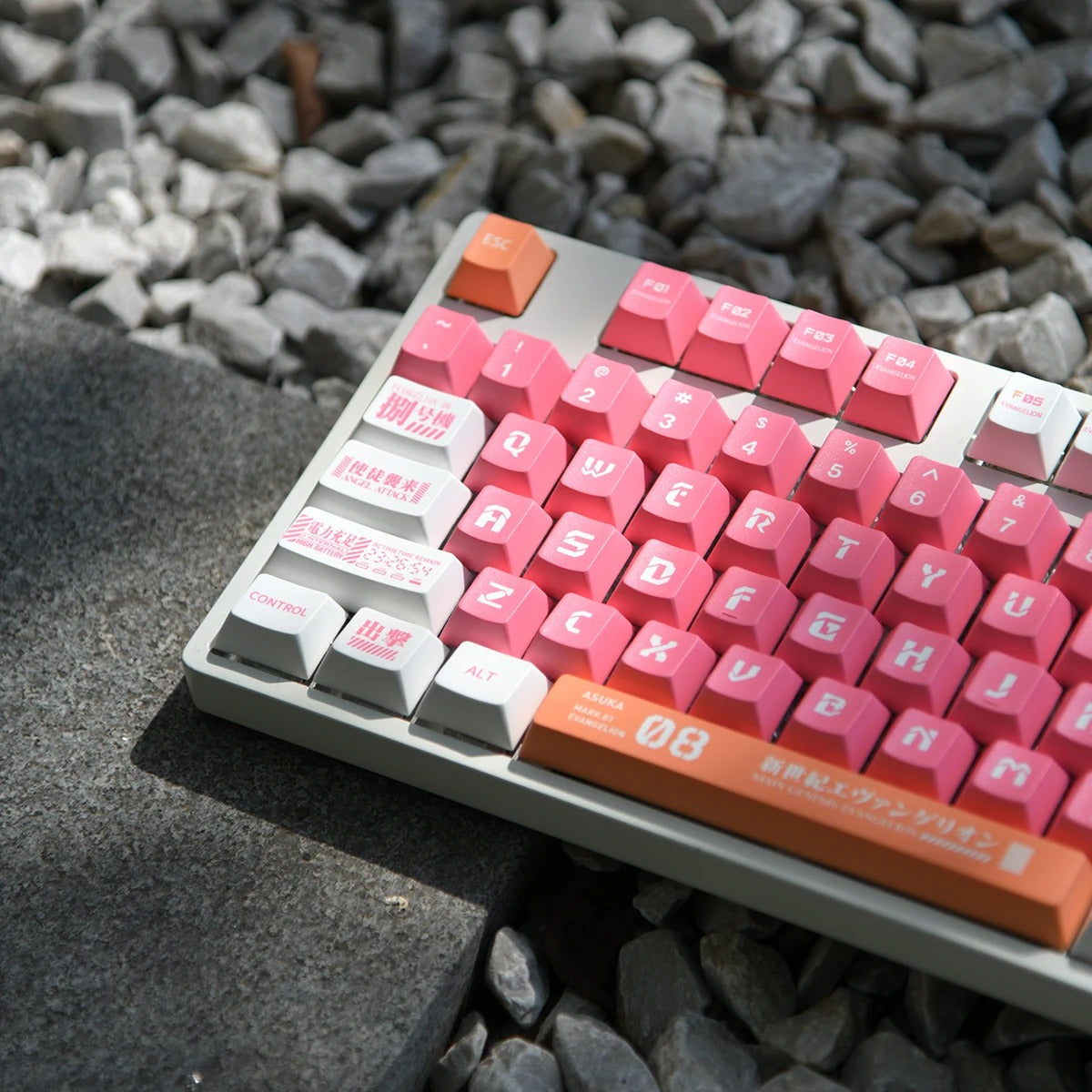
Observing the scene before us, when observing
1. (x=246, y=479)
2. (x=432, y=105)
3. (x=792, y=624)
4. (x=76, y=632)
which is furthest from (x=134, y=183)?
(x=792, y=624)

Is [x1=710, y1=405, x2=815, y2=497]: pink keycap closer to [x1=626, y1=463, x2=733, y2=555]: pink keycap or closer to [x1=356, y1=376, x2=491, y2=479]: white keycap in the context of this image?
[x1=626, y1=463, x2=733, y2=555]: pink keycap

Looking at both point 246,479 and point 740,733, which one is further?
point 246,479

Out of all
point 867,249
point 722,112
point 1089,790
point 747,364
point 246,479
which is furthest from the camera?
point 722,112

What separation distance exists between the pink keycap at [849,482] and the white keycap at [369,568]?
19 cm

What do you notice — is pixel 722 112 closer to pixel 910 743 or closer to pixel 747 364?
pixel 747 364

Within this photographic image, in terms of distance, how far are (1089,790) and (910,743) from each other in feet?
0.26

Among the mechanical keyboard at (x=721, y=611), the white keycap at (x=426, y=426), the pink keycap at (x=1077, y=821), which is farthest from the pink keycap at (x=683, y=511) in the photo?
the pink keycap at (x=1077, y=821)

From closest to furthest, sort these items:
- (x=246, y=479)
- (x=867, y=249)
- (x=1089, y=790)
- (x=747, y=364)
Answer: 1. (x=1089, y=790)
2. (x=747, y=364)
3. (x=246, y=479)
4. (x=867, y=249)

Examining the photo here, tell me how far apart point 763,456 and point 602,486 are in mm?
87

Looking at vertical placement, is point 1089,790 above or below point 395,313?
above

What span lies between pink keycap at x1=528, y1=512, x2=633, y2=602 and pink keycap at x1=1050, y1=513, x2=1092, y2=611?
0.22 m

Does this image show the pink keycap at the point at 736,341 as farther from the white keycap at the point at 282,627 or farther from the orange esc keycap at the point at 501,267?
the white keycap at the point at 282,627

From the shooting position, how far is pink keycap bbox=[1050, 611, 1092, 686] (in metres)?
0.73

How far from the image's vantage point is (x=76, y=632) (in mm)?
894
